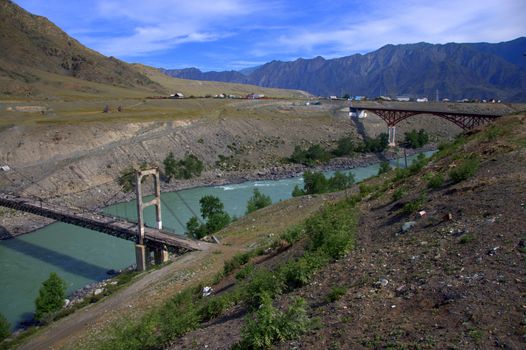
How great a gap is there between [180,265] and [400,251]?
10575 mm

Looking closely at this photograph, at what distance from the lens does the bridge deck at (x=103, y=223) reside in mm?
20391

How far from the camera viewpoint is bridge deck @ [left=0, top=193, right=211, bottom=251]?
803 inches

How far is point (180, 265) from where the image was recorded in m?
16.8

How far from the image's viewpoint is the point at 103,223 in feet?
77.4

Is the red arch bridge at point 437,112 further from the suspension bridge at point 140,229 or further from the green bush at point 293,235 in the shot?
the green bush at point 293,235

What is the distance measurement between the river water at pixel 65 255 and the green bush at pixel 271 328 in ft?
48.5

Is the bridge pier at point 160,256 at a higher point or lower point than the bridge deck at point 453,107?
lower

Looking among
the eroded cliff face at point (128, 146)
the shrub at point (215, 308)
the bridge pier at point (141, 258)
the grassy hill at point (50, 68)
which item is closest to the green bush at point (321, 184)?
the bridge pier at point (141, 258)

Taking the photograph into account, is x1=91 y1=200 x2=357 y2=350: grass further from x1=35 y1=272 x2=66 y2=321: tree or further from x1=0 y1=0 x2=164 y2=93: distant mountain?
x1=0 y1=0 x2=164 y2=93: distant mountain

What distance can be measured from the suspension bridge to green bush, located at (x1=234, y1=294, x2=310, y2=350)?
39.8ft

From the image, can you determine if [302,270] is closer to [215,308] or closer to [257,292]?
[257,292]

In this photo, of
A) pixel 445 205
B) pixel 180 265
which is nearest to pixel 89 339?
pixel 180 265

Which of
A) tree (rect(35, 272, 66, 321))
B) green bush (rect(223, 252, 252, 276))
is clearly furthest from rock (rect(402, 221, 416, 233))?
tree (rect(35, 272, 66, 321))

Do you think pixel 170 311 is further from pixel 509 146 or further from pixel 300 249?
pixel 509 146
